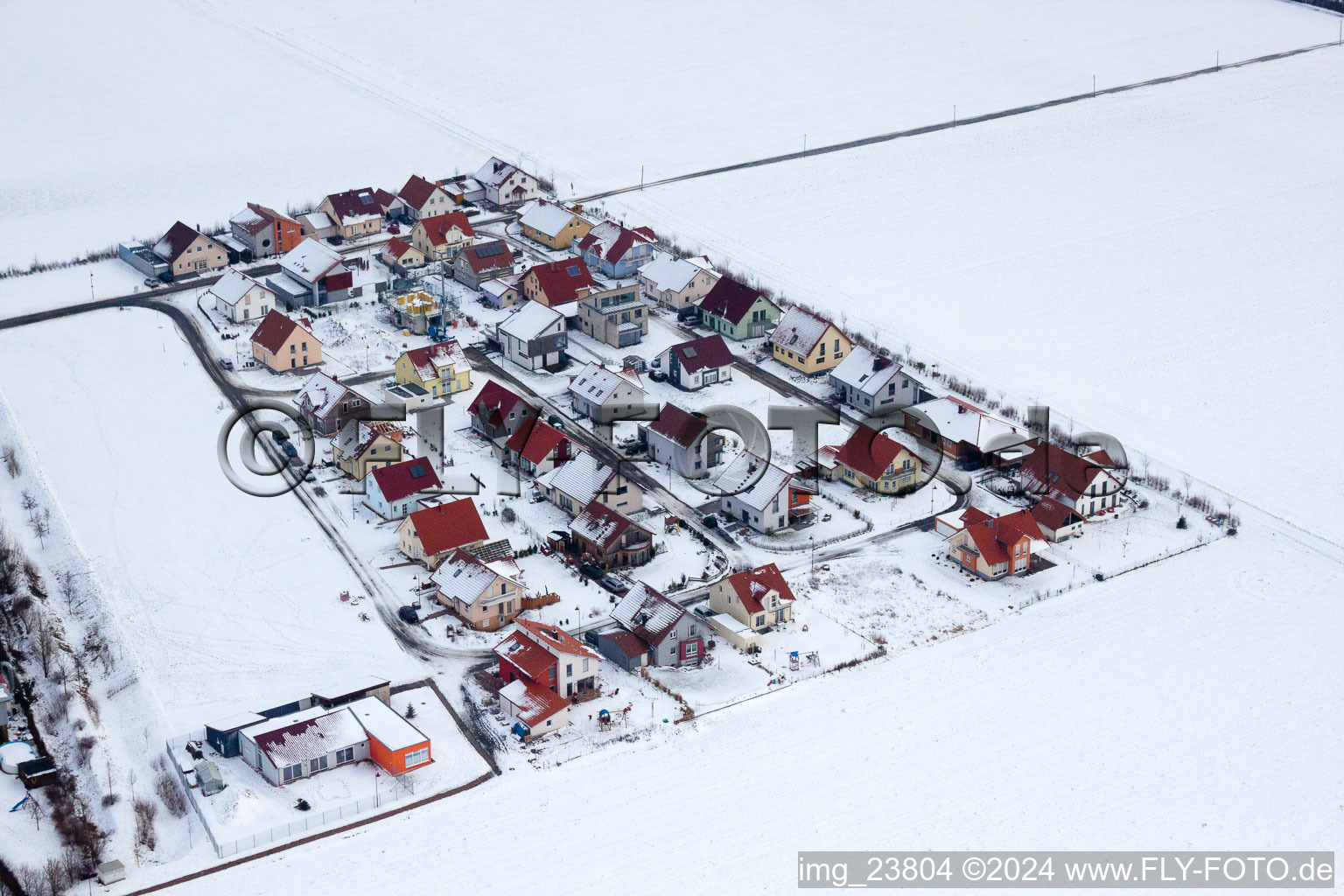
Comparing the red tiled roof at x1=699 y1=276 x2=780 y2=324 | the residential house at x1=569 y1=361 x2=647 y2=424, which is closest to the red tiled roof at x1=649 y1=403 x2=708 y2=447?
the residential house at x1=569 y1=361 x2=647 y2=424

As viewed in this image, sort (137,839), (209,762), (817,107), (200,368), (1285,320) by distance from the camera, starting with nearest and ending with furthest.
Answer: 1. (137,839)
2. (209,762)
3. (200,368)
4. (1285,320)
5. (817,107)

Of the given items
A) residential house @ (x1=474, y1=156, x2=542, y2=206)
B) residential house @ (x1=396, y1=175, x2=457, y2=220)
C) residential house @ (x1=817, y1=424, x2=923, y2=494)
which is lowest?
residential house @ (x1=817, y1=424, x2=923, y2=494)

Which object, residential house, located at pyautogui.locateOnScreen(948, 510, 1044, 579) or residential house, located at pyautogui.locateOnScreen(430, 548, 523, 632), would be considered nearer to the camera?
residential house, located at pyautogui.locateOnScreen(430, 548, 523, 632)

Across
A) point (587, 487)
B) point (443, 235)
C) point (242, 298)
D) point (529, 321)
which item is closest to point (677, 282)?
point (529, 321)

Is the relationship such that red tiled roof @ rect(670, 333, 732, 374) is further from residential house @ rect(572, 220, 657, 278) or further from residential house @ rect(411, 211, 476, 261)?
residential house @ rect(411, 211, 476, 261)

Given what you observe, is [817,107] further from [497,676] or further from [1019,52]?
[497,676]

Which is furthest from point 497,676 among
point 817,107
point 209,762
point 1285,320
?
point 817,107

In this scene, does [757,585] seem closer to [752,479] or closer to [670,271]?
[752,479]
